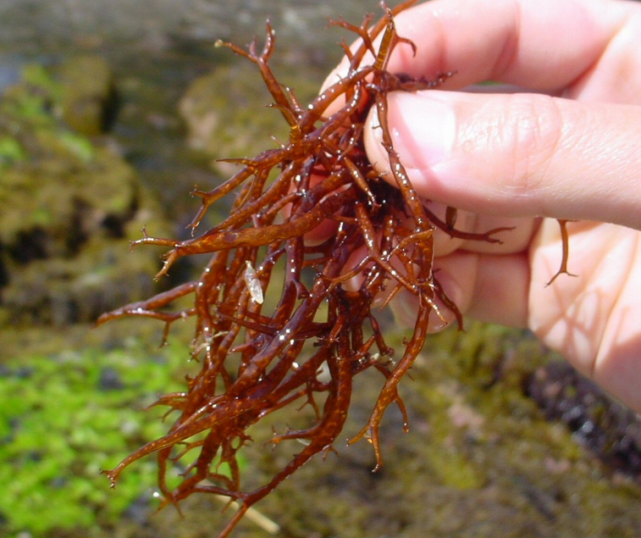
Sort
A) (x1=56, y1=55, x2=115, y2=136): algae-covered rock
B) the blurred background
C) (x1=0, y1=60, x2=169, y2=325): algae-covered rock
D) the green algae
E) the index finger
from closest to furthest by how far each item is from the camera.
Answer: the index finger → the green algae → the blurred background → (x1=0, y1=60, x2=169, y2=325): algae-covered rock → (x1=56, y1=55, x2=115, y2=136): algae-covered rock

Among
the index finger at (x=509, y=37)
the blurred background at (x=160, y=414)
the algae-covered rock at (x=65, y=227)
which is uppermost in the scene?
the index finger at (x=509, y=37)

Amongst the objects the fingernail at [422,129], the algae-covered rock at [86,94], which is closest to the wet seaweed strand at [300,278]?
the fingernail at [422,129]

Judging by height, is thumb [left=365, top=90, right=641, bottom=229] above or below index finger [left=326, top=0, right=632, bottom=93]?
below

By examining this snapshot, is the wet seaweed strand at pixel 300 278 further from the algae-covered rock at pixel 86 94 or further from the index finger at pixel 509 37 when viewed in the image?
the algae-covered rock at pixel 86 94

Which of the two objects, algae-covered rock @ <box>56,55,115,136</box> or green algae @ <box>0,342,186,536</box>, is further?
algae-covered rock @ <box>56,55,115,136</box>

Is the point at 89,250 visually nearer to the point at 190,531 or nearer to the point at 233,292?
the point at 190,531

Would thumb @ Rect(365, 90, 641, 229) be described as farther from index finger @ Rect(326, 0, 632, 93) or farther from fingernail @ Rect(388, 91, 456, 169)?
index finger @ Rect(326, 0, 632, 93)

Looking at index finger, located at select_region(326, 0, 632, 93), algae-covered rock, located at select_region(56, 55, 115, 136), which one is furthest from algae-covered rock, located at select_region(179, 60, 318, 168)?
index finger, located at select_region(326, 0, 632, 93)
